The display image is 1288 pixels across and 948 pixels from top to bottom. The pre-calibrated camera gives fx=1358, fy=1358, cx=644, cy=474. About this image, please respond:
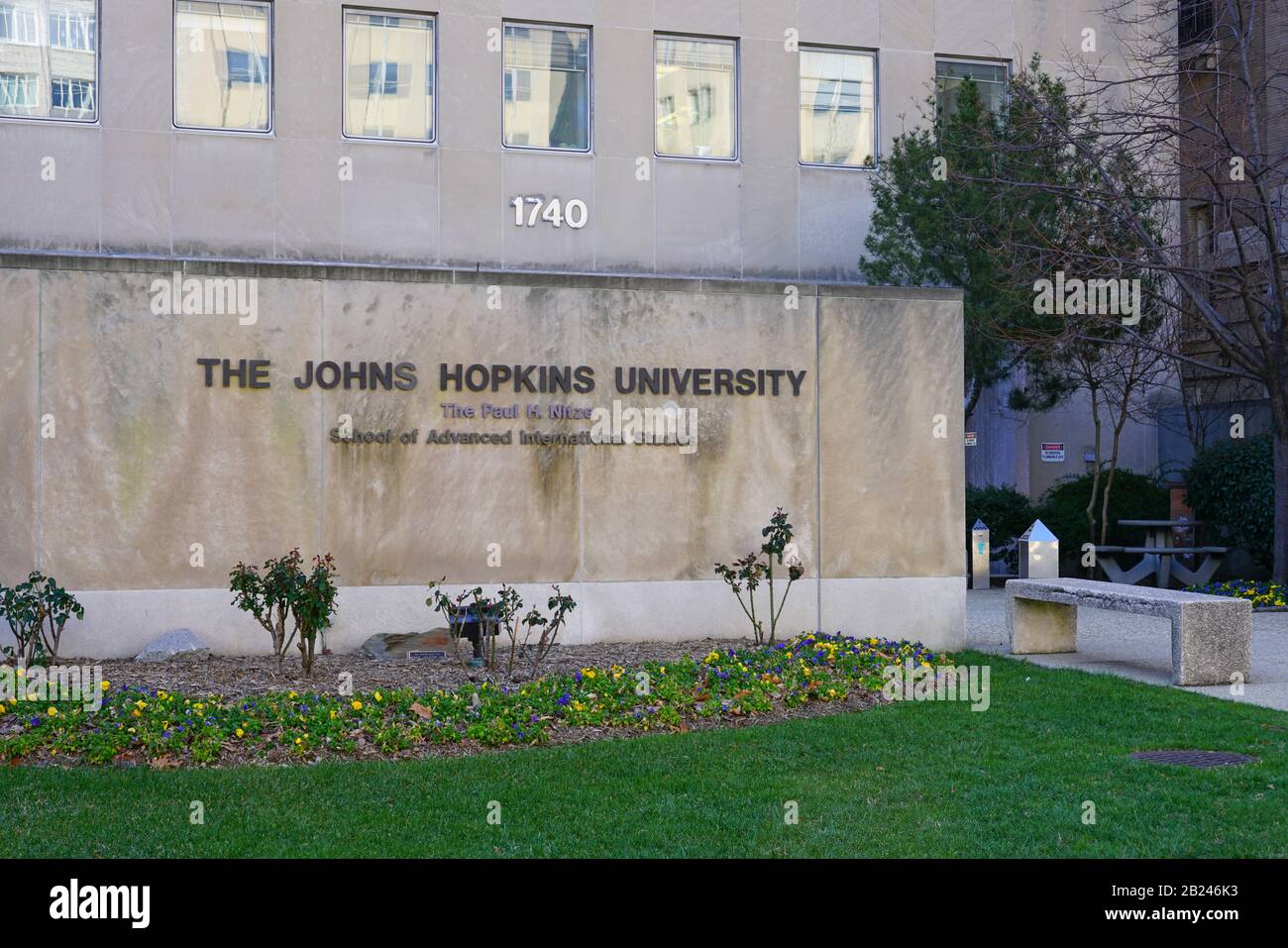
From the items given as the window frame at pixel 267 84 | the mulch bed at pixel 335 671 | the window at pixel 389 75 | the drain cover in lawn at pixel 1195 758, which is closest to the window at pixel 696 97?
the window at pixel 389 75

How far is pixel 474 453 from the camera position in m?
12.2

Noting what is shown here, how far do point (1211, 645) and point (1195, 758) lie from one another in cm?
315

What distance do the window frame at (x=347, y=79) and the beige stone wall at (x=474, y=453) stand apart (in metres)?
8.57

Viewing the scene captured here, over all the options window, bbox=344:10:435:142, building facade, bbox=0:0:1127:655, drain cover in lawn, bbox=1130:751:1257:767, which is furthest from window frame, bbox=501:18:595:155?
drain cover in lawn, bbox=1130:751:1257:767

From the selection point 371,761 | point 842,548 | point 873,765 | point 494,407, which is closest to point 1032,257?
point 842,548

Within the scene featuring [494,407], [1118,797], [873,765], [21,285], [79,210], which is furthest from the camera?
[79,210]

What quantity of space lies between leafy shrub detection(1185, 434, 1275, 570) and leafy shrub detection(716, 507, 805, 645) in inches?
436

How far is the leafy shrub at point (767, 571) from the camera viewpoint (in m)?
11.9

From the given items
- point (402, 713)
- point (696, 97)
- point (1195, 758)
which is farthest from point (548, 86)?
point (1195, 758)

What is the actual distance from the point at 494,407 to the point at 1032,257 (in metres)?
8.61

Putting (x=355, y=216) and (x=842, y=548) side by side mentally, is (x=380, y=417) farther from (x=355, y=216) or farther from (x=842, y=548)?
(x=355, y=216)

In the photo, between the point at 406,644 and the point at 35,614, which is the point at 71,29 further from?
the point at 406,644

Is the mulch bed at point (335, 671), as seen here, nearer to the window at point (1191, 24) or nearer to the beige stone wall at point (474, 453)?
the beige stone wall at point (474, 453)

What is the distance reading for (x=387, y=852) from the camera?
6012mm
